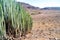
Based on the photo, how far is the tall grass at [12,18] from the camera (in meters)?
5.41

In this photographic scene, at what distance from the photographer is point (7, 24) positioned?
5.73 meters

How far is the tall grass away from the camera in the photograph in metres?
5.41

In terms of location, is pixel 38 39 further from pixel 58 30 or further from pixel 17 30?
pixel 58 30

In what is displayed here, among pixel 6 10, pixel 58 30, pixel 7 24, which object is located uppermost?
pixel 6 10

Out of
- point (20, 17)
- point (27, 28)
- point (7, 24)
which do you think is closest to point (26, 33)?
point (27, 28)

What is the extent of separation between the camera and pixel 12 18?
19.2 feet

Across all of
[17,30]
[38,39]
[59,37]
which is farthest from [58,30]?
[17,30]

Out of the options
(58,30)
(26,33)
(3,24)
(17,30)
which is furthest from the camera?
(58,30)

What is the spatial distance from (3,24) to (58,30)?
269 centimetres

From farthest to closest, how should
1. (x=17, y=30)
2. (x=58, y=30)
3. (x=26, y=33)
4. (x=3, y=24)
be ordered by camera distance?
(x=58, y=30)
(x=26, y=33)
(x=17, y=30)
(x=3, y=24)

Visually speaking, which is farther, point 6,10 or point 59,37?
point 59,37

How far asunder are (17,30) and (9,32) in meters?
0.38

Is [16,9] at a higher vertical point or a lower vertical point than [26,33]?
higher

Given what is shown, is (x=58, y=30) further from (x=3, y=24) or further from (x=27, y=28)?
(x=3, y=24)
